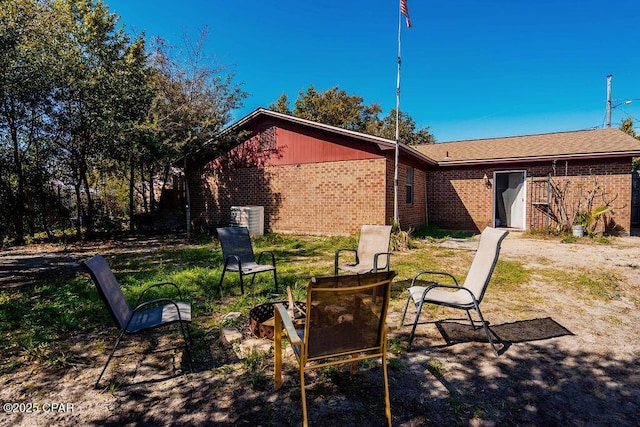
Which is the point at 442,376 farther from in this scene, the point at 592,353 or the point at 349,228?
the point at 349,228

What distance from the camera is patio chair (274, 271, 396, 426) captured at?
211cm

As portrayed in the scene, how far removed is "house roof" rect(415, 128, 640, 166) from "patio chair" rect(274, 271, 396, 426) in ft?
43.4

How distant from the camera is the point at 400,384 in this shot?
2744mm

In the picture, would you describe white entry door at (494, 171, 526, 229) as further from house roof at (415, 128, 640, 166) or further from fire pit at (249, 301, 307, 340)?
fire pit at (249, 301, 307, 340)

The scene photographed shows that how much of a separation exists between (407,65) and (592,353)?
32.6 ft

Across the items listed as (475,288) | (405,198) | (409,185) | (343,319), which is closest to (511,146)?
(409,185)

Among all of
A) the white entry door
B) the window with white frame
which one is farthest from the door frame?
the window with white frame

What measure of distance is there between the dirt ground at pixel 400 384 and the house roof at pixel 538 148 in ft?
34.1

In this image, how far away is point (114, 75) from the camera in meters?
10.6

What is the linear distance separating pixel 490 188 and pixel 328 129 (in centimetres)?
754

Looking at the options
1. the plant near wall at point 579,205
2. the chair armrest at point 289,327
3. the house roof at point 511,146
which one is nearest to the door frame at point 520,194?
the house roof at point 511,146

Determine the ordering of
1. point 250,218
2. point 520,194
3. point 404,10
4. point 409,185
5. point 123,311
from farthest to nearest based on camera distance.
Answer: point 520,194 → point 409,185 → point 250,218 → point 404,10 → point 123,311

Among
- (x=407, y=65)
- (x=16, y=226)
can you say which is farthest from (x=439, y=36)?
(x=16, y=226)

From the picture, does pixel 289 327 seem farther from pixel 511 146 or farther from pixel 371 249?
pixel 511 146
